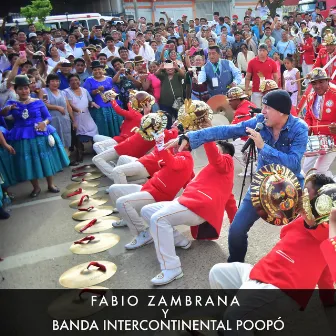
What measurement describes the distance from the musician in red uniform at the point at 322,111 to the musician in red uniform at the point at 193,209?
160cm

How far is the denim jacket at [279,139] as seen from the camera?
3.21m

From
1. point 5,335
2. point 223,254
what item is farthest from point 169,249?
point 5,335

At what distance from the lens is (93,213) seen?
18.0ft

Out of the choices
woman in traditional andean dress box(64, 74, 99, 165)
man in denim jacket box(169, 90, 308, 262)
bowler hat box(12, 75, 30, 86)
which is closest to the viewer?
man in denim jacket box(169, 90, 308, 262)

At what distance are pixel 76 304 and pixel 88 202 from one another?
8.35 feet

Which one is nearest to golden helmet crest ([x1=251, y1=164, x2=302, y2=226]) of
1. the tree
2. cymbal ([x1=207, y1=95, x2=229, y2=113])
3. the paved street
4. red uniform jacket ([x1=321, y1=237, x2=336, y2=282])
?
red uniform jacket ([x1=321, y1=237, x2=336, y2=282])

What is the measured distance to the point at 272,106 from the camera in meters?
3.22

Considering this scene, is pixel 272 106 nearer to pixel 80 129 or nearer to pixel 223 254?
pixel 223 254

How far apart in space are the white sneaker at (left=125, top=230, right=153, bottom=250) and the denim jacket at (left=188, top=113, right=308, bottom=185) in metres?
1.55

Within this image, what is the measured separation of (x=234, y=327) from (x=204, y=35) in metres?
12.1

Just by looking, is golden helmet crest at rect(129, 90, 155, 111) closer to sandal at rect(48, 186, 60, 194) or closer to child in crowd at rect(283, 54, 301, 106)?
sandal at rect(48, 186, 60, 194)

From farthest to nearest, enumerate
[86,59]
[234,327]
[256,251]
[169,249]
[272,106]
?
[86,59]
[256,251]
[169,249]
[272,106]
[234,327]

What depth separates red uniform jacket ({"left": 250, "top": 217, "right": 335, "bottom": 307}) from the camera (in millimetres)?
2447

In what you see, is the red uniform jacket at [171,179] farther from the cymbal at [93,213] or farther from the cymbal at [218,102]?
the cymbal at [218,102]
